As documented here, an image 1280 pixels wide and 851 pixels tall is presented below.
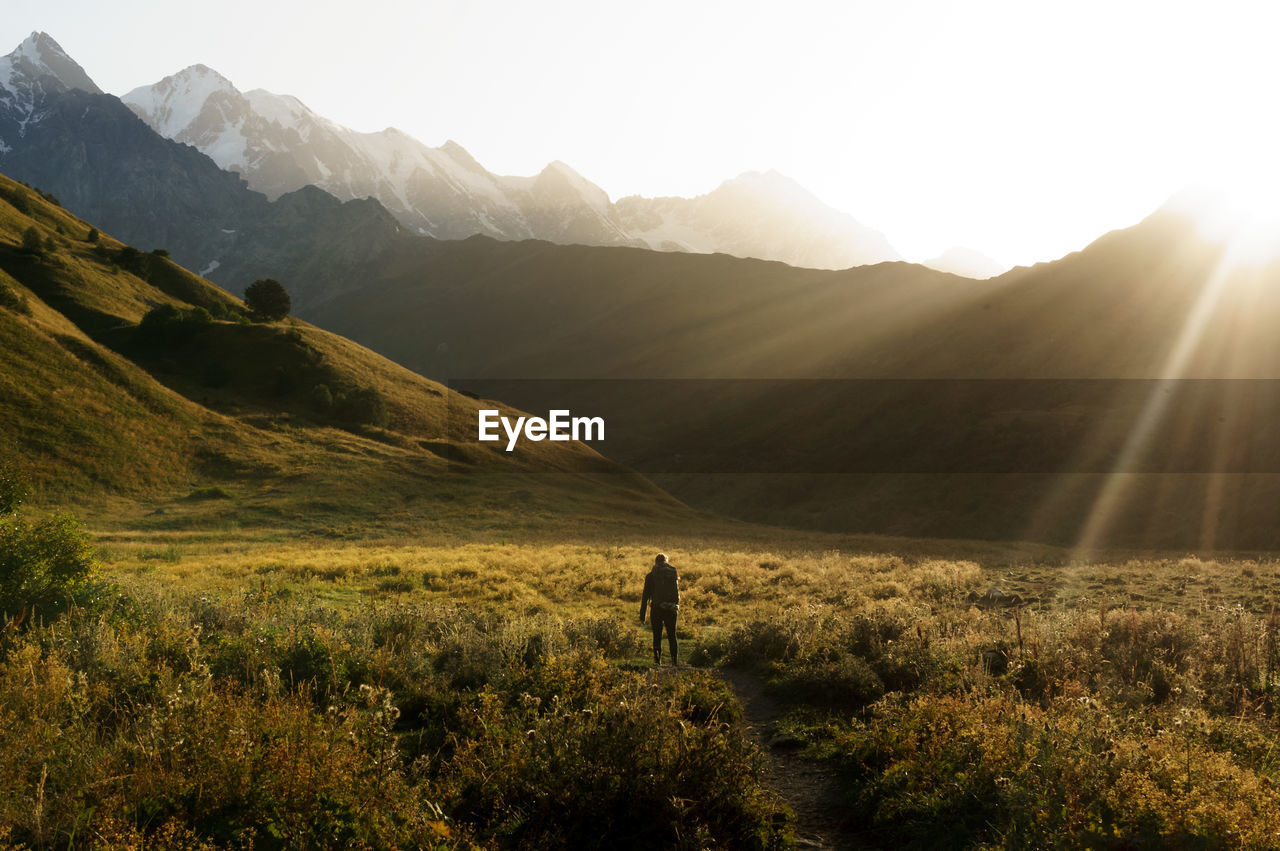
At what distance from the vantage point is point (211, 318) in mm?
70688

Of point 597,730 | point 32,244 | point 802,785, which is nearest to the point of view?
point 597,730

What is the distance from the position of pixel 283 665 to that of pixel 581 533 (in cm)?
3469

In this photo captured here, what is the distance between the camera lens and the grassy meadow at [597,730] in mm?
5375

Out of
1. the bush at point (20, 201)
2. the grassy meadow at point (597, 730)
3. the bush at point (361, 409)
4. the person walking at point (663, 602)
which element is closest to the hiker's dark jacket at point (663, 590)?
the person walking at point (663, 602)

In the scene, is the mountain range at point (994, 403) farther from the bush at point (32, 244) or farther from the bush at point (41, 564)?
the bush at point (41, 564)

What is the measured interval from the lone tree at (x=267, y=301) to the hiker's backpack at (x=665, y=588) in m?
77.8

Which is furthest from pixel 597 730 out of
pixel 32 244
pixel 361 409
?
pixel 32 244

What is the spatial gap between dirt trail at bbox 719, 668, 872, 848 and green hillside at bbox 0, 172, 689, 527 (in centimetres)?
3415

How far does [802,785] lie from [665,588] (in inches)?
254

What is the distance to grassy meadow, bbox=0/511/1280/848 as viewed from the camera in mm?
5375

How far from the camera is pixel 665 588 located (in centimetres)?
1419

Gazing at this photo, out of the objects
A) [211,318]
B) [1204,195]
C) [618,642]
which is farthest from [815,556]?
[1204,195]

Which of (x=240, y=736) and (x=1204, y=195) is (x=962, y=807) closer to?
(x=240, y=736)

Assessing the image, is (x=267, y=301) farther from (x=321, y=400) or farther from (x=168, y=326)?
(x=321, y=400)
